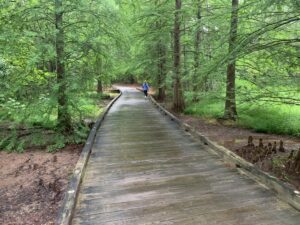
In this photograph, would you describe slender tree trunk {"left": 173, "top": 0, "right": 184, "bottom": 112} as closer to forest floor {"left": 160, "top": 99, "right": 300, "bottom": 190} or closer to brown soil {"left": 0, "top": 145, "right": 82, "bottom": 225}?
forest floor {"left": 160, "top": 99, "right": 300, "bottom": 190}

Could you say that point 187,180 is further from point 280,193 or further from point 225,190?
point 280,193

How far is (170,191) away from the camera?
185 inches

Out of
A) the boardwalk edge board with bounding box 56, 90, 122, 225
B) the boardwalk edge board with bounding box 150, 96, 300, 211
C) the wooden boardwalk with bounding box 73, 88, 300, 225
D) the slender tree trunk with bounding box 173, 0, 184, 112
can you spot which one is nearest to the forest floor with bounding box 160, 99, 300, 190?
the boardwalk edge board with bounding box 150, 96, 300, 211

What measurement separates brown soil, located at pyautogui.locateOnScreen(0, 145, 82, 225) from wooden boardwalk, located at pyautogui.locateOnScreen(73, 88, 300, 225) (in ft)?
1.61

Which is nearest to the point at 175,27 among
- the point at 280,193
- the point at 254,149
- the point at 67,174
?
the point at 254,149

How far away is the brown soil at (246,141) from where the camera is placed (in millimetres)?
5140

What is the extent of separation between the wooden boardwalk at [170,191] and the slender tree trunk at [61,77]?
1.75m

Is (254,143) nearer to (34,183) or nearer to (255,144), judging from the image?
(255,144)

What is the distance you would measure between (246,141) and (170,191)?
156 inches

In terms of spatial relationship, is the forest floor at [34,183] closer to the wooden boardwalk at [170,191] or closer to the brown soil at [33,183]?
the brown soil at [33,183]

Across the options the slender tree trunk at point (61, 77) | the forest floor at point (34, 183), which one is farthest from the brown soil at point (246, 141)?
the slender tree trunk at point (61, 77)

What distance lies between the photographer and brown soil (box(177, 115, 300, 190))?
5140mm

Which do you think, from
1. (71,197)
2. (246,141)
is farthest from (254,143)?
(71,197)

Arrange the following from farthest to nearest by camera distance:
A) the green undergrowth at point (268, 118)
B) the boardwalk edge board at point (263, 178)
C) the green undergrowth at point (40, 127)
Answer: the green undergrowth at point (268, 118), the green undergrowth at point (40, 127), the boardwalk edge board at point (263, 178)
